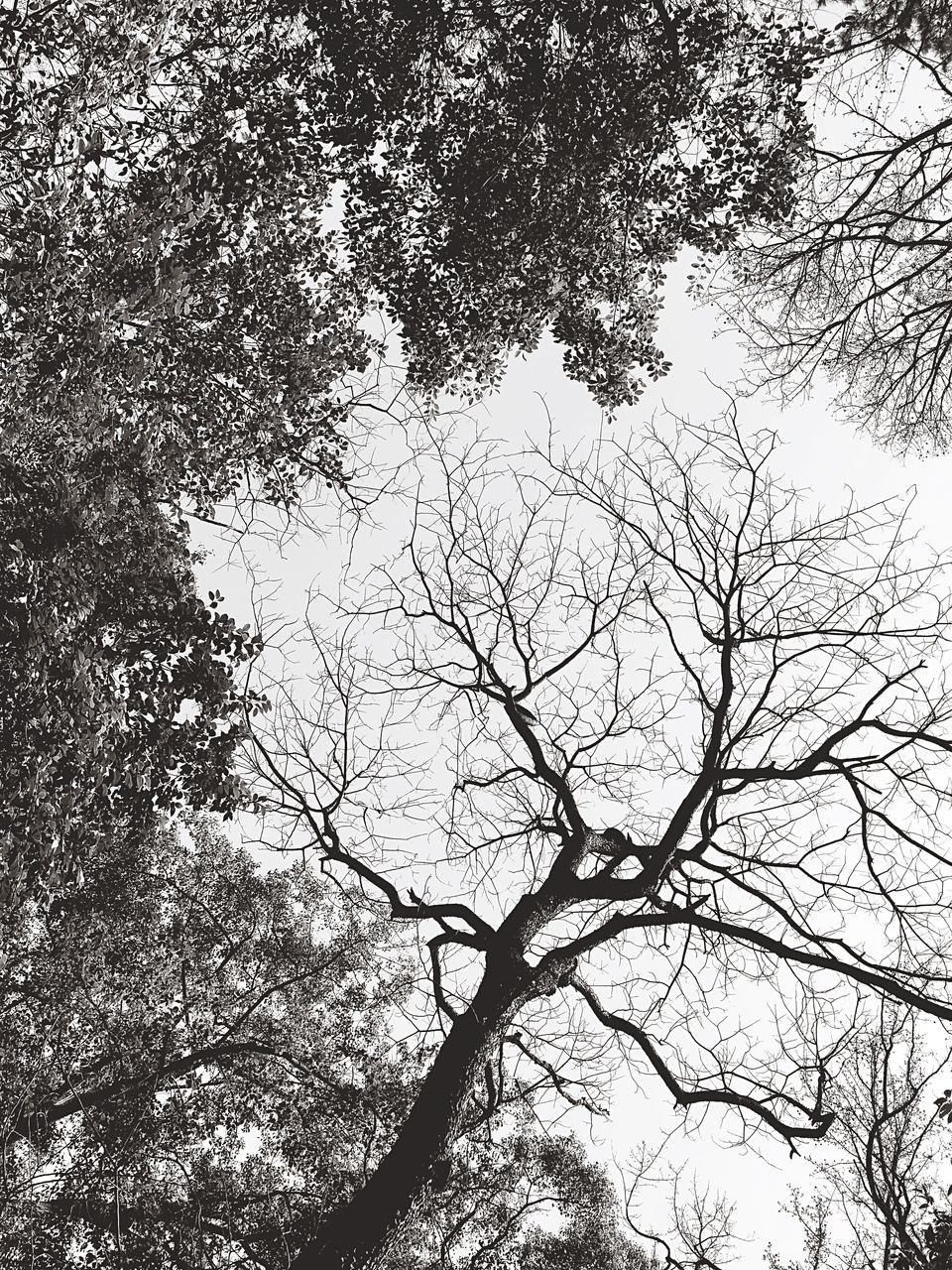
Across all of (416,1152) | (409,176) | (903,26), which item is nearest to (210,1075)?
(416,1152)

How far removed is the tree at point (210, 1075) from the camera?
1005 cm

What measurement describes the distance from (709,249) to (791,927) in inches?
238

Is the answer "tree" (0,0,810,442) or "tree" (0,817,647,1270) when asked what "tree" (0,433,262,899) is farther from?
"tree" (0,817,647,1270)

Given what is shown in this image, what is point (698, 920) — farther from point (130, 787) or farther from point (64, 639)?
point (64, 639)

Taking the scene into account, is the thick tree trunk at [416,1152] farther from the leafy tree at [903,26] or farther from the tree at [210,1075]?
the leafy tree at [903,26]

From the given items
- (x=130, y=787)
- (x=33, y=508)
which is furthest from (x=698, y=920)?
(x=33, y=508)

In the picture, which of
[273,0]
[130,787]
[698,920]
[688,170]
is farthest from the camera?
[688,170]

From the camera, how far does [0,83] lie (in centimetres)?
609

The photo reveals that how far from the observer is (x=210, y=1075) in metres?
11.7

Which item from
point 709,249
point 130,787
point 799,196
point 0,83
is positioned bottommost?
point 130,787

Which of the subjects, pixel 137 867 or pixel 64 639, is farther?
pixel 137 867

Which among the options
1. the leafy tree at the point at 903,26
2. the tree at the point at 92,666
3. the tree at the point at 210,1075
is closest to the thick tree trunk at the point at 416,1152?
the tree at the point at 92,666

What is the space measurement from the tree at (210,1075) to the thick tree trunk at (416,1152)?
4.52 meters

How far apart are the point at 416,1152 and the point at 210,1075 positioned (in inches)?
319
